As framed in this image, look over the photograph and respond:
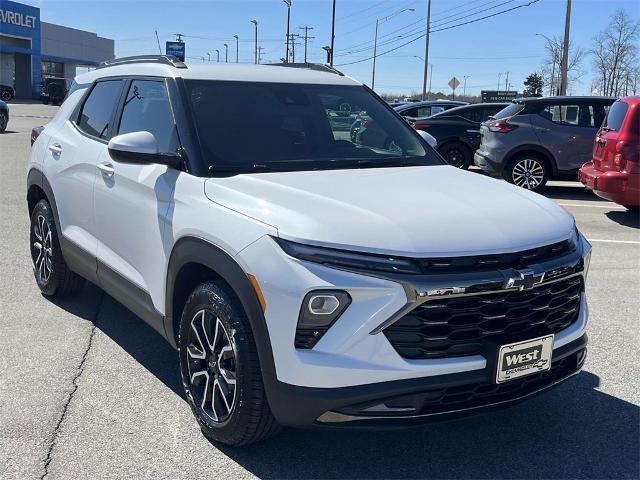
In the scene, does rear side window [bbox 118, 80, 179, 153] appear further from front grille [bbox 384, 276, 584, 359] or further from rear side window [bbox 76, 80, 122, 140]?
front grille [bbox 384, 276, 584, 359]

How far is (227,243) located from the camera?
3021 mm

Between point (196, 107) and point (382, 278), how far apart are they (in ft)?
5.63

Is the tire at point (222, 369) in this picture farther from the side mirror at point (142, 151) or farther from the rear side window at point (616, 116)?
the rear side window at point (616, 116)

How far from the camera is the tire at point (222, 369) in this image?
9.64ft

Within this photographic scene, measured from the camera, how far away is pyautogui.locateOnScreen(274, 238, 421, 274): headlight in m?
2.70

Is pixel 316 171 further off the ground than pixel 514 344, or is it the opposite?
pixel 316 171

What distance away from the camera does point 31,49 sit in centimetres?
6119

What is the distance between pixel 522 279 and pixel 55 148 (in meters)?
3.73

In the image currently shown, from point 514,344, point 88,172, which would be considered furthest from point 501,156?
point 514,344

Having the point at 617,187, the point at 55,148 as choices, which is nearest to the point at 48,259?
the point at 55,148

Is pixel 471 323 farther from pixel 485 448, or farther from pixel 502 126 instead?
pixel 502 126

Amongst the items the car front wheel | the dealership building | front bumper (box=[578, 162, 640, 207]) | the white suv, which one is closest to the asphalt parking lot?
the white suv

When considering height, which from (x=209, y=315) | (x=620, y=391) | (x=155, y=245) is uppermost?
(x=155, y=245)

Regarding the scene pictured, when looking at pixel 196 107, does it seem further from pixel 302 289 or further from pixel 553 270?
pixel 553 270
